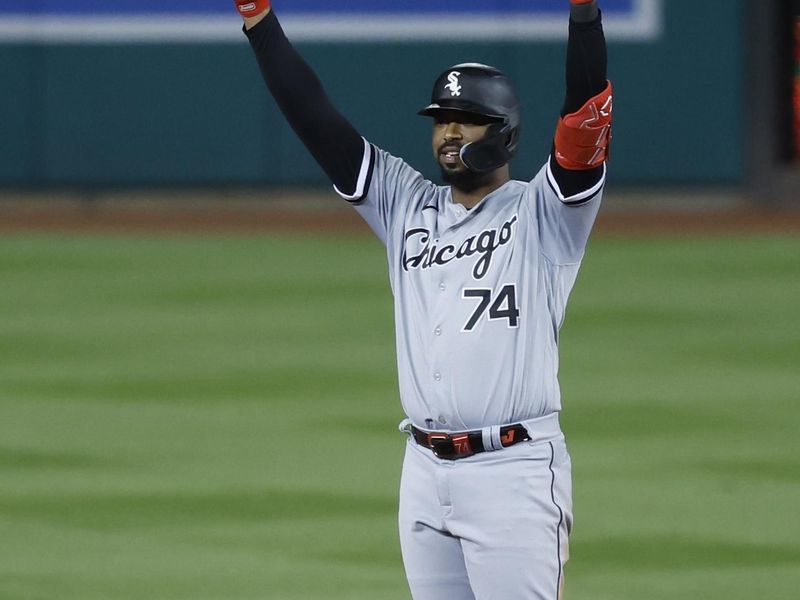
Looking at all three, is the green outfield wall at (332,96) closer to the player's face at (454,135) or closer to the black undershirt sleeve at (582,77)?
the player's face at (454,135)

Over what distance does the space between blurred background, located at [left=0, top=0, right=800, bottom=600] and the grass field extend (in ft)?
0.09

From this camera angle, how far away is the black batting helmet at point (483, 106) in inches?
186

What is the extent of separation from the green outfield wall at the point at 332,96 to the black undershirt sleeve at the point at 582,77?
53.2 ft

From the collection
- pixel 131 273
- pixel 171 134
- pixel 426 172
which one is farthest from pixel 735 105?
pixel 131 273

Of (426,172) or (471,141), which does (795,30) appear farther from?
(471,141)

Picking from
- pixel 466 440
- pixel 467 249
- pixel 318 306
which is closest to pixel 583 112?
pixel 467 249

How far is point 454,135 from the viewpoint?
187 inches

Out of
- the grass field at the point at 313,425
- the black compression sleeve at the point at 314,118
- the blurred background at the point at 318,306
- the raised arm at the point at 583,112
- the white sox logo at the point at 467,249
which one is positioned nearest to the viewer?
the raised arm at the point at 583,112

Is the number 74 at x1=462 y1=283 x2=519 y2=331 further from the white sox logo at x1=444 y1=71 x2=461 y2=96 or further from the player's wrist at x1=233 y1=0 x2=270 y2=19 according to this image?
the player's wrist at x1=233 y1=0 x2=270 y2=19

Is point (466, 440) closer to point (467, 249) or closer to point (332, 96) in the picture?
point (467, 249)

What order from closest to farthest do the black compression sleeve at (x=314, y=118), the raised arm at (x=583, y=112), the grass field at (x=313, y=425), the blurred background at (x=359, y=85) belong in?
the raised arm at (x=583, y=112), the black compression sleeve at (x=314, y=118), the grass field at (x=313, y=425), the blurred background at (x=359, y=85)

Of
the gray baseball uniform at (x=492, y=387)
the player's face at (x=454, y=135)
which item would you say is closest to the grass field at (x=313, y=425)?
the gray baseball uniform at (x=492, y=387)

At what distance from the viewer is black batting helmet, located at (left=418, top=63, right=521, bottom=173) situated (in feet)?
15.5

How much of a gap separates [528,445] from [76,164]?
17.0 m
